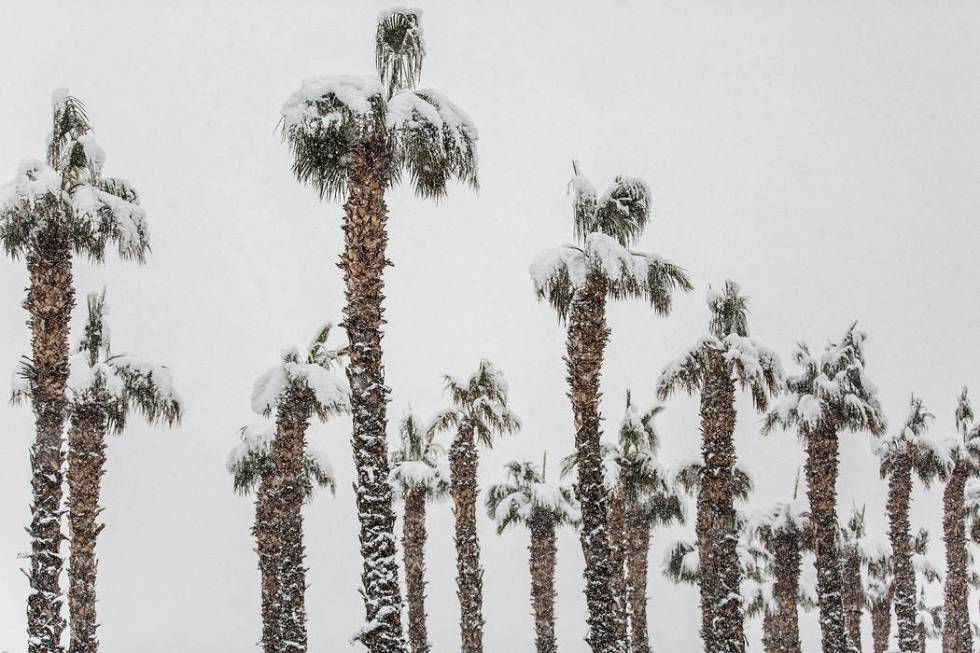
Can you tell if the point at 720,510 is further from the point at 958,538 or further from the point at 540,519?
the point at 958,538

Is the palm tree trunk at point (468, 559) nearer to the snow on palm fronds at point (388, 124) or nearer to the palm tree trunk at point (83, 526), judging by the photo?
the palm tree trunk at point (83, 526)

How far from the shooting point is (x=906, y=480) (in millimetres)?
35625

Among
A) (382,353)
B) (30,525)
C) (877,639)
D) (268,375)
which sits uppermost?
(268,375)

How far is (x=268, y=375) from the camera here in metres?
25.7

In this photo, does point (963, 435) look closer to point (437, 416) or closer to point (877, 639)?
point (877, 639)

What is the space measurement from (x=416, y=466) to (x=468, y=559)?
A: 5078 mm

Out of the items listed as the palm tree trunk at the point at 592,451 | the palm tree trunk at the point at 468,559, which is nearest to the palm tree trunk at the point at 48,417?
the palm tree trunk at the point at 592,451

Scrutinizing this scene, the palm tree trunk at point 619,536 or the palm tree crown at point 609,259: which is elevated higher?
the palm tree crown at point 609,259

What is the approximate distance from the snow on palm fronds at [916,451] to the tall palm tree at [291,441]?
932 inches

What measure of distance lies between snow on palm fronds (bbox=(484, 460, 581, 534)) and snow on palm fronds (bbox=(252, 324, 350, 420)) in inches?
524

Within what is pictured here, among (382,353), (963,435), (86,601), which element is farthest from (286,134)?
(963,435)

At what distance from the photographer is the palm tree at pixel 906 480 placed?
33.4m

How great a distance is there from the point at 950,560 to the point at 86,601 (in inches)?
1351

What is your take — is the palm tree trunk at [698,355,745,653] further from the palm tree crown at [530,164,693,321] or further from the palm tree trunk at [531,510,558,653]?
the palm tree trunk at [531,510,558,653]
